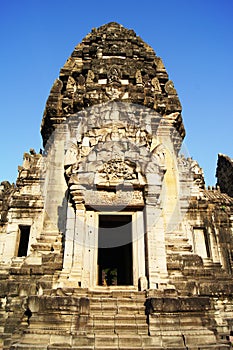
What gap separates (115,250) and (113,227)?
2.78 m

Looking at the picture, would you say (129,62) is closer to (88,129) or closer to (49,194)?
(88,129)

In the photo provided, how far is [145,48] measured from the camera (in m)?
16.3

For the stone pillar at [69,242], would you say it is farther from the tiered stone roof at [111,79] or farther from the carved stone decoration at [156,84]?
the carved stone decoration at [156,84]

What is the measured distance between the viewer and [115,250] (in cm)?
1349

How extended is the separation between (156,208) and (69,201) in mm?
2792

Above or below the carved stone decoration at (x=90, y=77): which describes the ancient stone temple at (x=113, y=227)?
below

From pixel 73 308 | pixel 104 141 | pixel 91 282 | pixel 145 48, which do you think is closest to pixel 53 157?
pixel 104 141

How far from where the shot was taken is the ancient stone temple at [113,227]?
23.6 ft

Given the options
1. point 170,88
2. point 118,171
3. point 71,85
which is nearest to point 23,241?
point 118,171

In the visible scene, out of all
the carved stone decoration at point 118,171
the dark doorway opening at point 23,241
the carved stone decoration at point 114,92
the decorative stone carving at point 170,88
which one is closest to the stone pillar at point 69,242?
the carved stone decoration at point 118,171

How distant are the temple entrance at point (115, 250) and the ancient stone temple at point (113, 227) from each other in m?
0.05

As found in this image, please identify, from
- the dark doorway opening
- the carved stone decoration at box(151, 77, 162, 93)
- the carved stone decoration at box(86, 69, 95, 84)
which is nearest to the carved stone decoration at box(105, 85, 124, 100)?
the carved stone decoration at box(86, 69, 95, 84)

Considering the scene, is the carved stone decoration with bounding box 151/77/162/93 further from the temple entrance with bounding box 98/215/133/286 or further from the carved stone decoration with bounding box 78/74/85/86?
the temple entrance with bounding box 98/215/133/286

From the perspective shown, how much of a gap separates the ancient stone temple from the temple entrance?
0.05m
